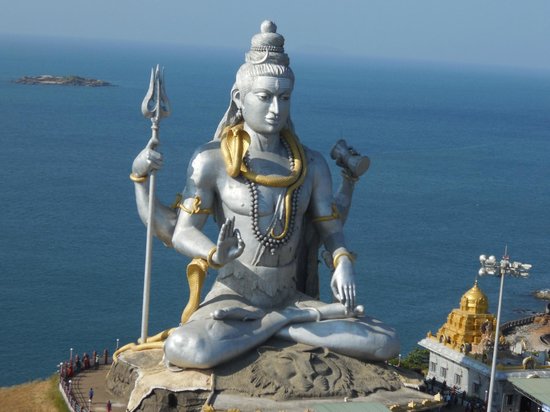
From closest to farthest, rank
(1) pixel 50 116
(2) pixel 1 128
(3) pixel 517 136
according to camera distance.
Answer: (2) pixel 1 128 → (1) pixel 50 116 → (3) pixel 517 136

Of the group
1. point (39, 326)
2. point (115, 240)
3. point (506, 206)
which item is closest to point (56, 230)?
point (115, 240)

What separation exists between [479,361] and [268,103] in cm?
698

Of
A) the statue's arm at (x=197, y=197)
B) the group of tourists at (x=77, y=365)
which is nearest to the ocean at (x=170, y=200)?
the group of tourists at (x=77, y=365)

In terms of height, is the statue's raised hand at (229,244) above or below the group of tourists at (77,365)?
above

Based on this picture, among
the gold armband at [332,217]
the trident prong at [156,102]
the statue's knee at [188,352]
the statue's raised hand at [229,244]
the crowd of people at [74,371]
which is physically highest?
the trident prong at [156,102]

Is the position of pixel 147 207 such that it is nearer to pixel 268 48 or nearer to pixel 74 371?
pixel 268 48

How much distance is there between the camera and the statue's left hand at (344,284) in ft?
54.6

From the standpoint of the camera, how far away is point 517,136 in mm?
91500

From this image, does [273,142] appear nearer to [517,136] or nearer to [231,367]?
[231,367]

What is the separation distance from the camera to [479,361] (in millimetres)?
21531

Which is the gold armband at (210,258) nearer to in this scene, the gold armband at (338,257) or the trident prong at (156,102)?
the gold armband at (338,257)

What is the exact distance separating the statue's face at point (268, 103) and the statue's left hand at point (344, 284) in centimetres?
202

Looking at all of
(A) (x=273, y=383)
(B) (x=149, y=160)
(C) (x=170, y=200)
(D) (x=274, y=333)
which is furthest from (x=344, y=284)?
(C) (x=170, y=200)

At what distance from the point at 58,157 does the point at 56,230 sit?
16.8 metres
